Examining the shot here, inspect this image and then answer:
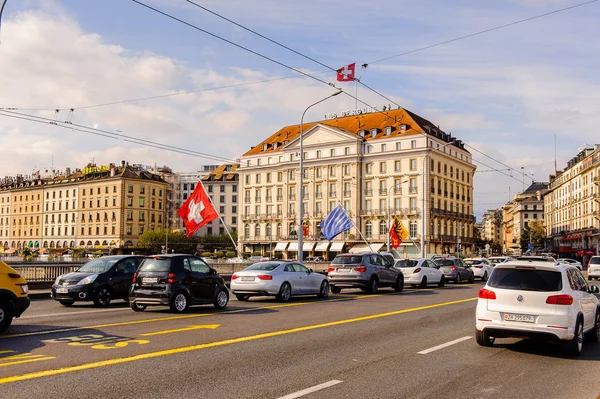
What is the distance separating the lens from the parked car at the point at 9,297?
12.4 metres

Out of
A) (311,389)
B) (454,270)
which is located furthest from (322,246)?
(311,389)

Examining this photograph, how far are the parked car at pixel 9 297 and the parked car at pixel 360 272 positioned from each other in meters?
15.1

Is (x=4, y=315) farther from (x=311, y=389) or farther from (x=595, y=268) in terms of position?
(x=595, y=268)

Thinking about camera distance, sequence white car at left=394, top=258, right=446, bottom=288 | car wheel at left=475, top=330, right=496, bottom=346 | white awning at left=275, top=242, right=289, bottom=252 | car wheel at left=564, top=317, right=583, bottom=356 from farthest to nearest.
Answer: white awning at left=275, top=242, right=289, bottom=252 < white car at left=394, top=258, right=446, bottom=288 < car wheel at left=475, top=330, right=496, bottom=346 < car wheel at left=564, top=317, right=583, bottom=356

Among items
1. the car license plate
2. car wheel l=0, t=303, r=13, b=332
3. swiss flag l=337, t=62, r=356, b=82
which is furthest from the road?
swiss flag l=337, t=62, r=356, b=82

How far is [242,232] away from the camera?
109 m

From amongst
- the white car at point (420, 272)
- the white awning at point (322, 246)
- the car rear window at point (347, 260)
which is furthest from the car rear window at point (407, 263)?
the white awning at point (322, 246)

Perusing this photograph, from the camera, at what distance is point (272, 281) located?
20.8 meters

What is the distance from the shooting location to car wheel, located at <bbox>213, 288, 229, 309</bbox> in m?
18.1

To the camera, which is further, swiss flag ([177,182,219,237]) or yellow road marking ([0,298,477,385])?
swiss flag ([177,182,219,237])

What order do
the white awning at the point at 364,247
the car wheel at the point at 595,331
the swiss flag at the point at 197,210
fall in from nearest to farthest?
the car wheel at the point at 595,331 → the swiss flag at the point at 197,210 → the white awning at the point at 364,247

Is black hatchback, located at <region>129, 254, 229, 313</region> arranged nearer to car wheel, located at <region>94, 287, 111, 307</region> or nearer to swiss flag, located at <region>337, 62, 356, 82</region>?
car wheel, located at <region>94, 287, 111, 307</region>

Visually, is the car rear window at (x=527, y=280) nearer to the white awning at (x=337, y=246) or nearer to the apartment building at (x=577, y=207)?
the white awning at (x=337, y=246)

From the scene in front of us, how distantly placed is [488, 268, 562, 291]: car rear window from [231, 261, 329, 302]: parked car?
10.6 m
